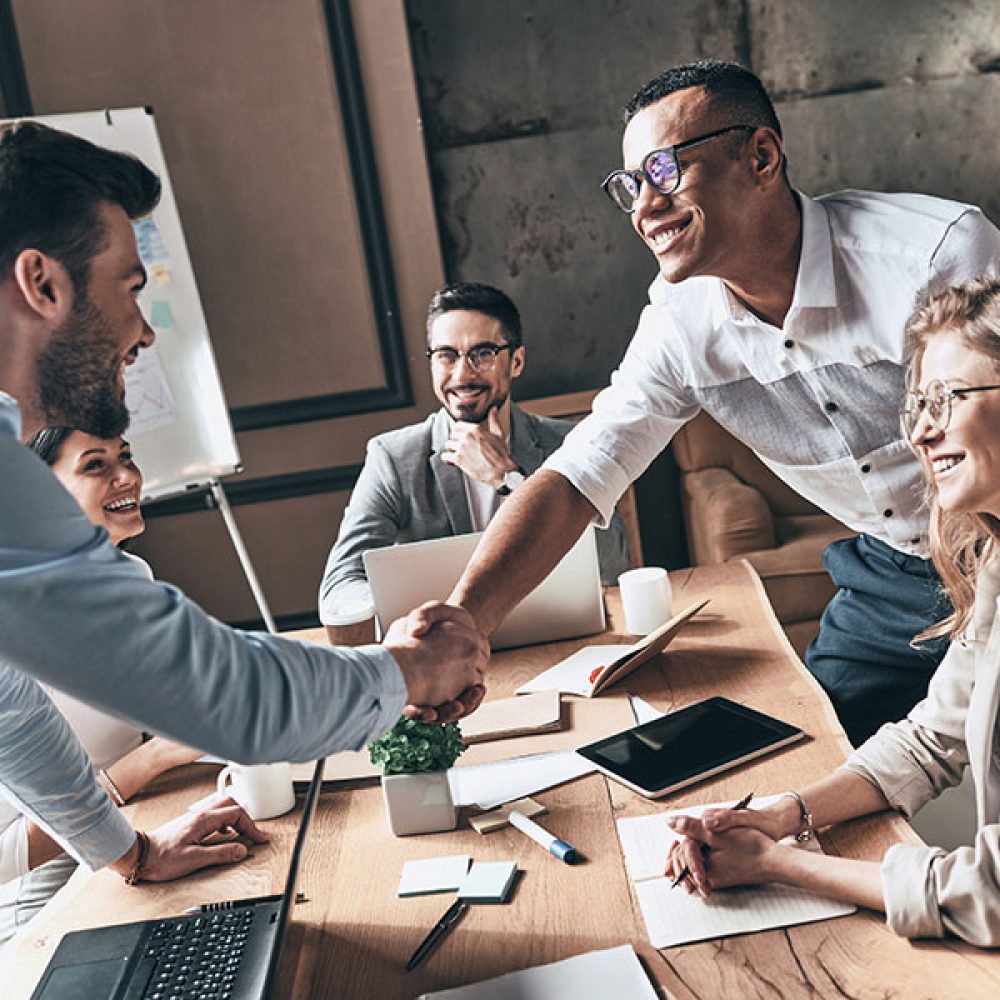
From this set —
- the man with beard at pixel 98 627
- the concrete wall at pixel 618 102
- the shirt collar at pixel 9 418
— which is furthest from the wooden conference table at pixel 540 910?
the concrete wall at pixel 618 102

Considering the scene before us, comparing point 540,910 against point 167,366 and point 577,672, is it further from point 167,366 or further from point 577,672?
point 167,366

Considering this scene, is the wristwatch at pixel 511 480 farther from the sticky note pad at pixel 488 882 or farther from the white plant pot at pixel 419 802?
the sticky note pad at pixel 488 882

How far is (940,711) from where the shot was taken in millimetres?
1367

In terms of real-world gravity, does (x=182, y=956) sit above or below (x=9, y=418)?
below

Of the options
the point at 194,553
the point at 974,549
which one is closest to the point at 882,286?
the point at 974,549

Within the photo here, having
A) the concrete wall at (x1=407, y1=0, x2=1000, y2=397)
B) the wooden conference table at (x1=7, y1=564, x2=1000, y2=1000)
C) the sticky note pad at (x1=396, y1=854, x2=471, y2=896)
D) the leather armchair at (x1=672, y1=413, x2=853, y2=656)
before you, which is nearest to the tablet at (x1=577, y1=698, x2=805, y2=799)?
the wooden conference table at (x1=7, y1=564, x2=1000, y2=1000)

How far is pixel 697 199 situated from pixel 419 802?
102 centimetres

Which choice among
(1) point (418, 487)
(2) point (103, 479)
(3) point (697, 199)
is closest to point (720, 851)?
(3) point (697, 199)

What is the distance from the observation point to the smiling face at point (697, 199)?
5.75ft

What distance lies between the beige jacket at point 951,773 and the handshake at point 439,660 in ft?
1.60

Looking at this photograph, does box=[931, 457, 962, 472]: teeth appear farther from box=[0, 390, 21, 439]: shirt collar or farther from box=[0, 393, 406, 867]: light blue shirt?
box=[0, 390, 21, 439]: shirt collar

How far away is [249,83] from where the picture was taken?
143 inches

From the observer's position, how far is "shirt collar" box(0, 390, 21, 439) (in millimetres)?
946

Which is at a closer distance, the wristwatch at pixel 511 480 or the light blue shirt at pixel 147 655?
the light blue shirt at pixel 147 655
